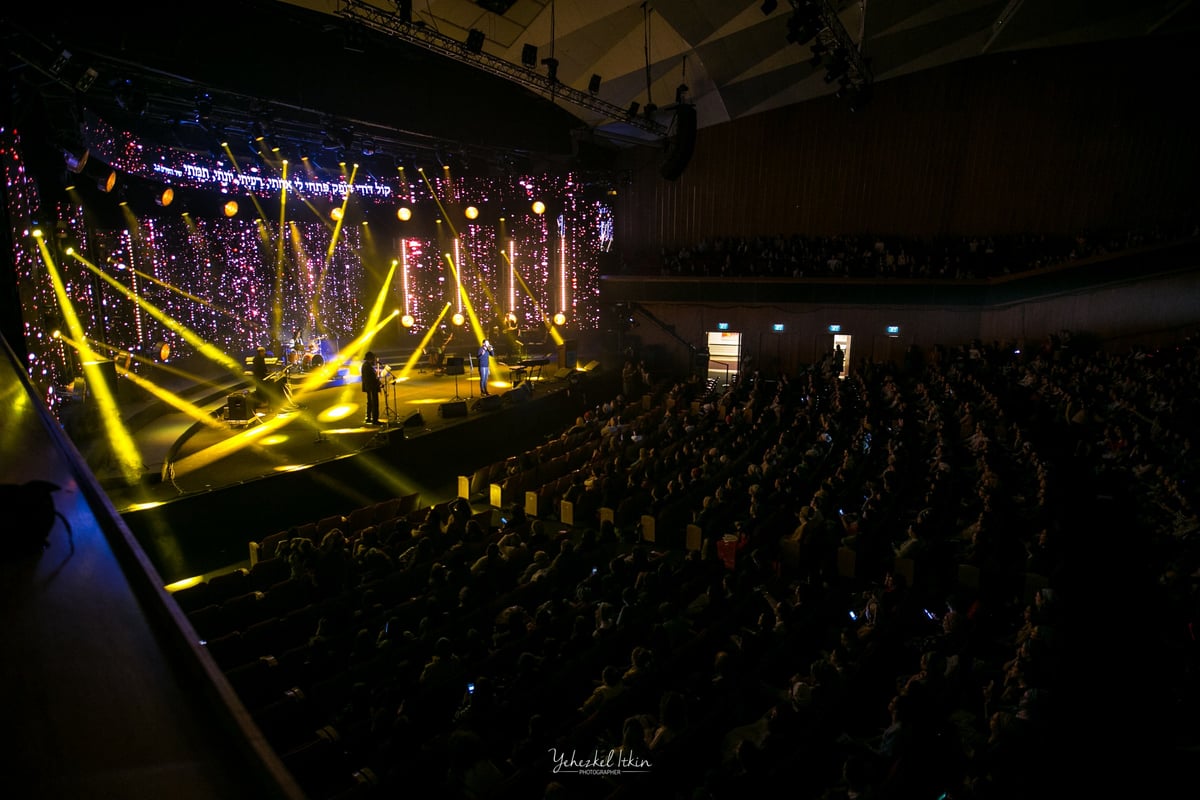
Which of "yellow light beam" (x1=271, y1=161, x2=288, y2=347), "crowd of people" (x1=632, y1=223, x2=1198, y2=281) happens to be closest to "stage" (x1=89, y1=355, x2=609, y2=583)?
"yellow light beam" (x1=271, y1=161, x2=288, y2=347)

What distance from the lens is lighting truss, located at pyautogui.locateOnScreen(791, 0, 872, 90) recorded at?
1118 centimetres

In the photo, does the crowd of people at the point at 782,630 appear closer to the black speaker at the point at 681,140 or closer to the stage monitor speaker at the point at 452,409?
the stage monitor speaker at the point at 452,409

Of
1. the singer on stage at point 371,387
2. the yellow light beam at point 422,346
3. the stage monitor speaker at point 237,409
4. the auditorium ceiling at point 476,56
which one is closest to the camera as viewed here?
the auditorium ceiling at point 476,56

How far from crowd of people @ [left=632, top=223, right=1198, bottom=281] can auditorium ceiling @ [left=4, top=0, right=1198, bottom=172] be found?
3767 mm

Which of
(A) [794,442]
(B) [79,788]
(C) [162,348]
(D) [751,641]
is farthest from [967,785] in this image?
(C) [162,348]

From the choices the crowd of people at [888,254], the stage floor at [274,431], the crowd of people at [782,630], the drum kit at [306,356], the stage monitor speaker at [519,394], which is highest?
the crowd of people at [888,254]

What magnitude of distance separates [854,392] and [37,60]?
12576mm

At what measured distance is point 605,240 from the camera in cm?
2153

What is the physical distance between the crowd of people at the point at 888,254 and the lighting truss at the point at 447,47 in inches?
159

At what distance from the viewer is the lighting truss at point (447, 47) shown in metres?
9.36

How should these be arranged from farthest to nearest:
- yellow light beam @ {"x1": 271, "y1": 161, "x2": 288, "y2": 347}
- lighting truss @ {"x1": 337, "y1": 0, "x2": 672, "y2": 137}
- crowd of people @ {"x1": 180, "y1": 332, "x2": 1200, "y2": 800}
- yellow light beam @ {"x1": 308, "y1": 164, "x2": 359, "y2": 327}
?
yellow light beam @ {"x1": 308, "y1": 164, "x2": 359, "y2": 327} → yellow light beam @ {"x1": 271, "y1": 161, "x2": 288, "y2": 347} → lighting truss @ {"x1": 337, "y1": 0, "x2": 672, "y2": 137} → crowd of people @ {"x1": 180, "y1": 332, "x2": 1200, "y2": 800}

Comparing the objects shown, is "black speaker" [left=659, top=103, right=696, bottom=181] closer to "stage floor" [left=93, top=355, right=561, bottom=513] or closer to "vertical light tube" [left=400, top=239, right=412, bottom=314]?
"stage floor" [left=93, top=355, right=561, bottom=513]

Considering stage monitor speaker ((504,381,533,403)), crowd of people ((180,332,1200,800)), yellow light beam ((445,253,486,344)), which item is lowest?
crowd of people ((180,332,1200,800))

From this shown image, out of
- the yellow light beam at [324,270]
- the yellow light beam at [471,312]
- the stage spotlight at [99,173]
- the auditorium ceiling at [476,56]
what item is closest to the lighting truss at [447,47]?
the auditorium ceiling at [476,56]
